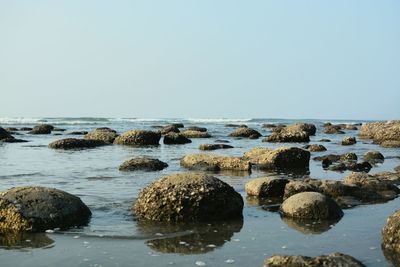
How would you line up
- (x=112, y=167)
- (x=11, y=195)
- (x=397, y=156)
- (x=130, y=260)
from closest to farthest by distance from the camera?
(x=130, y=260), (x=11, y=195), (x=112, y=167), (x=397, y=156)

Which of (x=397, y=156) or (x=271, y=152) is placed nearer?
(x=271, y=152)

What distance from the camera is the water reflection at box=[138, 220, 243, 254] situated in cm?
621

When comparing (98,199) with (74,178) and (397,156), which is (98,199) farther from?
(397,156)

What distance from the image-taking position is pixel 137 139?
2611 centimetres

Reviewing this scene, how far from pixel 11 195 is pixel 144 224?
1.97m

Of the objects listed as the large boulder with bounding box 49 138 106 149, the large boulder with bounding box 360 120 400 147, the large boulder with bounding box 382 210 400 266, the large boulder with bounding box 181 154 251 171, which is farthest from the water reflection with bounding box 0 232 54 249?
the large boulder with bounding box 360 120 400 147

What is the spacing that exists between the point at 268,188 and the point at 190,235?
3.45 m

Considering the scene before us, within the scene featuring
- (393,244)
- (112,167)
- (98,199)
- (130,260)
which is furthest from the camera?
(112,167)

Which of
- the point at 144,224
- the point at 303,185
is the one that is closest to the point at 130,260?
the point at 144,224

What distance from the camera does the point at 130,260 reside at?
5645 millimetres

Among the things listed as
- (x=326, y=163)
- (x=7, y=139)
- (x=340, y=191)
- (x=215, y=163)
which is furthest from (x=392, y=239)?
(x=7, y=139)

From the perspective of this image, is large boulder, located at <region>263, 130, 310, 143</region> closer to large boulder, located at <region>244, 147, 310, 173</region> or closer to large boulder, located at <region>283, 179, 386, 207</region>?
large boulder, located at <region>244, 147, 310, 173</region>

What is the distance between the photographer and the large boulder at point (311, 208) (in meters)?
7.83

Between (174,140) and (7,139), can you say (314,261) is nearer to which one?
(174,140)
